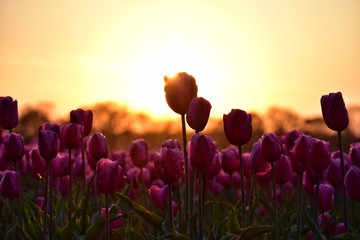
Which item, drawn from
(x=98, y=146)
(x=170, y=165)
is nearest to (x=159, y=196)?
(x=98, y=146)

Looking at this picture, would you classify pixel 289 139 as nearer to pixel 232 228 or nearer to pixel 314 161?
pixel 314 161

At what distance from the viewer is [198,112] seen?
3.54m

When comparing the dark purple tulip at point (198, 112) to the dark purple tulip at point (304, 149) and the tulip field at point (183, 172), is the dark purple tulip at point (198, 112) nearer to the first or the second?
the tulip field at point (183, 172)

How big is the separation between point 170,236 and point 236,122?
31.1 inches

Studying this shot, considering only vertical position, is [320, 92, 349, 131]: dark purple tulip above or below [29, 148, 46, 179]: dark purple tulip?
above

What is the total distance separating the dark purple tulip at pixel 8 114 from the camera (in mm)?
4484

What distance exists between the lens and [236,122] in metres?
3.73

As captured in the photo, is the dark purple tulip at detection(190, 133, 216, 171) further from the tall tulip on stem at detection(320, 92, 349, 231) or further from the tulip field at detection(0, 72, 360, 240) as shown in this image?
the tall tulip on stem at detection(320, 92, 349, 231)

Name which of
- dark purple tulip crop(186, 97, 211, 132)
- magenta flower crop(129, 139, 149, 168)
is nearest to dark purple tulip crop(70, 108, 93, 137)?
magenta flower crop(129, 139, 149, 168)

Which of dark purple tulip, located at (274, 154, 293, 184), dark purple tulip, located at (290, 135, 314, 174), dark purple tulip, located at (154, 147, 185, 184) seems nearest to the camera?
dark purple tulip, located at (154, 147, 185, 184)

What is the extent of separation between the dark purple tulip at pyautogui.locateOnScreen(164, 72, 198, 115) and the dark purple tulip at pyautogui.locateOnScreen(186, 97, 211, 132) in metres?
0.07

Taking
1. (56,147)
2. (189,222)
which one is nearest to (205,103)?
(189,222)

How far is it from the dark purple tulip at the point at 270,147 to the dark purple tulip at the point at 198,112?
1.68 ft

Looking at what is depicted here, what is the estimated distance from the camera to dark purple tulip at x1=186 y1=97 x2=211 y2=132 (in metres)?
3.53
